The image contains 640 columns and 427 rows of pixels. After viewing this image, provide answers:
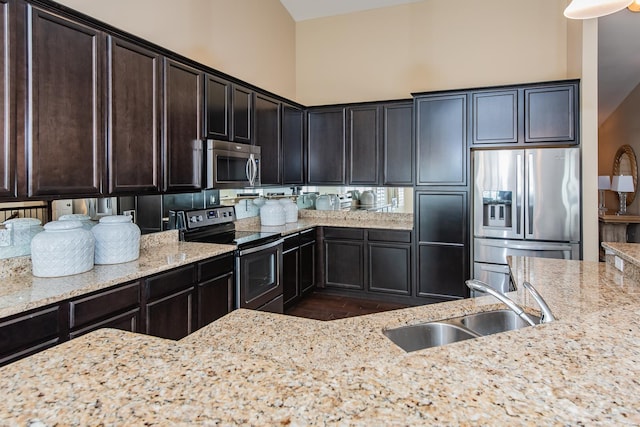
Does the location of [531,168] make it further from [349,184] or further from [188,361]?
[188,361]

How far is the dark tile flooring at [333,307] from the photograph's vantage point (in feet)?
13.9

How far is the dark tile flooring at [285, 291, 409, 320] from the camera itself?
4.22m

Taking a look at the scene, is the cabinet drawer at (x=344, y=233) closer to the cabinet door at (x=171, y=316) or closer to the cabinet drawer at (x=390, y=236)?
the cabinet drawer at (x=390, y=236)

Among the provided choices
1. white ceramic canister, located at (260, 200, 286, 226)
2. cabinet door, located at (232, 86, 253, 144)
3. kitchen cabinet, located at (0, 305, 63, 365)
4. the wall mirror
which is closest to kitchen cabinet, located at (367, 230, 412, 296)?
white ceramic canister, located at (260, 200, 286, 226)

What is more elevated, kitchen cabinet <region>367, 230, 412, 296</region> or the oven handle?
the oven handle

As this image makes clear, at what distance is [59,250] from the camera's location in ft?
6.84

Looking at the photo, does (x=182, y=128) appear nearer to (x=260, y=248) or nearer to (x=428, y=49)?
(x=260, y=248)

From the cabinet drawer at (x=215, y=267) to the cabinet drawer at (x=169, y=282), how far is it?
0.10m

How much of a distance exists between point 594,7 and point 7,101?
9.92 ft

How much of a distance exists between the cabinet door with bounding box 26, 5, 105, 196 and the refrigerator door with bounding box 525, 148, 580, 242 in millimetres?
3841

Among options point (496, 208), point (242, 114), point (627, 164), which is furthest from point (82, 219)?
point (627, 164)

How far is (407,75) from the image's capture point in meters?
5.14

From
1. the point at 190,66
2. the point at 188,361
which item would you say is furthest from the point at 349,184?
the point at 188,361

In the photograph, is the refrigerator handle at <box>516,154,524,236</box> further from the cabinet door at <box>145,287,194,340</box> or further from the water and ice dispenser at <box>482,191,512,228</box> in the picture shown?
the cabinet door at <box>145,287,194,340</box>
